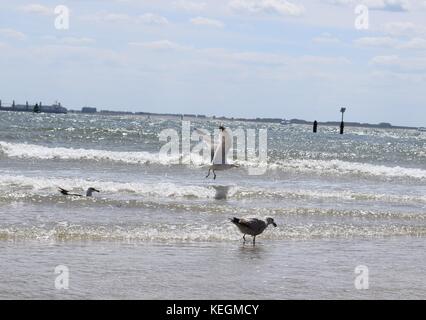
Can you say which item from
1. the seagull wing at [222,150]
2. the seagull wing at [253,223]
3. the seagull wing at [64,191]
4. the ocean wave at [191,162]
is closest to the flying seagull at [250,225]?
the seagull wing at [253,223]

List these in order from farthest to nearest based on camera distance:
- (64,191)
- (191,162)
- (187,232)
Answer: (191,162), (64,191), (187,232)

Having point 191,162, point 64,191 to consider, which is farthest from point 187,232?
point 191,162

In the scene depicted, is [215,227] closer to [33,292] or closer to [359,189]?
[33,292]

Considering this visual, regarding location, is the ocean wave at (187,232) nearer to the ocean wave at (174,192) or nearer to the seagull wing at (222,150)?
the ocean wave at (174,192)

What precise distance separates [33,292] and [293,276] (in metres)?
3.06

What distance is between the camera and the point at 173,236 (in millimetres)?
12172

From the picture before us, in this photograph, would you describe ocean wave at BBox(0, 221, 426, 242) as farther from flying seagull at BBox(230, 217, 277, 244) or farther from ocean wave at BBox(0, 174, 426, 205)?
ocean wave at BBox(0, 174, 426, 205)

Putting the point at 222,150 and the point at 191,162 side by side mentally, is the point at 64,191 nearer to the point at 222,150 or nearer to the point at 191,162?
the point at 222,150

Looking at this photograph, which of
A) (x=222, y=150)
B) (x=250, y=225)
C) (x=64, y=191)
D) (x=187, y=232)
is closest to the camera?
(x=250, y=225)

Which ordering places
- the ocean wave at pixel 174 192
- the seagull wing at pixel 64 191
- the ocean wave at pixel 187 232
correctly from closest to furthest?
the ocean wave at pixel 187 232 → the seagull wing at pixel 64 191 → the ocean wave at pixel 174 192

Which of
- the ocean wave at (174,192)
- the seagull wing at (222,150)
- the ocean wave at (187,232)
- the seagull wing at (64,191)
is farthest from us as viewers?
the seagull wing at (222,150)

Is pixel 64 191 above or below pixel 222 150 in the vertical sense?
below

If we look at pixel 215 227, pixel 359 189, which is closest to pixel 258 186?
pixel 359 189
